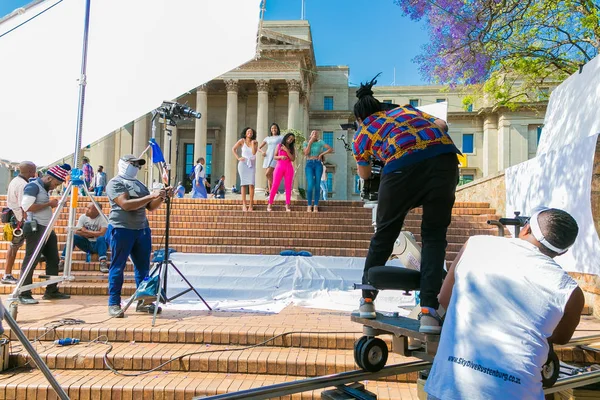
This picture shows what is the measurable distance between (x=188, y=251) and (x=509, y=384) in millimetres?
6918

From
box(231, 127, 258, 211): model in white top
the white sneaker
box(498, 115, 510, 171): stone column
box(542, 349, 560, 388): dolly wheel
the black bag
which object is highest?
box(498, 115, 510, 171): stone column

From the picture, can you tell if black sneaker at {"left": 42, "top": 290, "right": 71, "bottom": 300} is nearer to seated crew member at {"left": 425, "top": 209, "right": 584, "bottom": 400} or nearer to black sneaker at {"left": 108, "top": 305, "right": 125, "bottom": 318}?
black sneaker at {"left": 108, "top": 305, "right": 125, "bottom": 318}

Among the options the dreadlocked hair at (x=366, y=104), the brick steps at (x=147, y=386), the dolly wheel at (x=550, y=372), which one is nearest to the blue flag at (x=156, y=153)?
the brick steps at (x=147, y=386)

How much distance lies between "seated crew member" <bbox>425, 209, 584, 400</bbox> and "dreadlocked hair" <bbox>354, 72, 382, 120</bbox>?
1.43 m

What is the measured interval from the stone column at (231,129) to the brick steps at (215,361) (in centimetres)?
2944

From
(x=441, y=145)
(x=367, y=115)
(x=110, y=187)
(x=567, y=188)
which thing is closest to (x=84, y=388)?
(x=110, y=187)

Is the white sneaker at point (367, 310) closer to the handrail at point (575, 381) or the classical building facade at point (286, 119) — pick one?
the handrail at point (575, 381)

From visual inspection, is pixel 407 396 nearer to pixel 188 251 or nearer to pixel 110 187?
pixel 110 187

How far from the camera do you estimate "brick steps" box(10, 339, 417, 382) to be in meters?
3.60

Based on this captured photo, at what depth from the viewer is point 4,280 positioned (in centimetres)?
617

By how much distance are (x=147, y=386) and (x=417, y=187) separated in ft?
8.23

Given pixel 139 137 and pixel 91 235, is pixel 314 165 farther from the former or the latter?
pixel 139 137

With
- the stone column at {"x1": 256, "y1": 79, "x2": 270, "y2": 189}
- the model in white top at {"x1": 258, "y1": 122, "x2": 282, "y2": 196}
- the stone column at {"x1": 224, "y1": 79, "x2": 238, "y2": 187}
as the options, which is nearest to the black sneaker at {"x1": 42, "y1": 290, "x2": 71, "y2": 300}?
the model in white top at {"x1": 258, "y1": 122, "x2": 282, "y2": 196}

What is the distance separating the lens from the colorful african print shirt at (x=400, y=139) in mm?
2697
